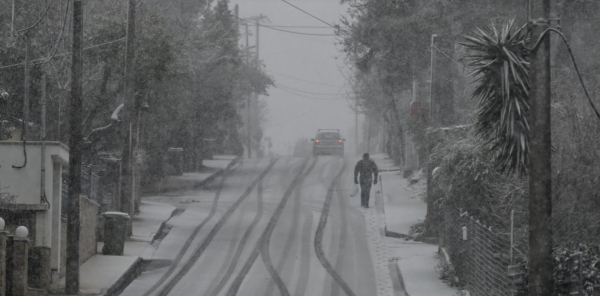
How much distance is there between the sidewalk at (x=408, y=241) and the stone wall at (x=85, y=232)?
24.5 ft

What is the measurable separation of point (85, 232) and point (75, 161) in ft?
13.1

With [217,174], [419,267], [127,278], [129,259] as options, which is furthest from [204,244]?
[217,174]

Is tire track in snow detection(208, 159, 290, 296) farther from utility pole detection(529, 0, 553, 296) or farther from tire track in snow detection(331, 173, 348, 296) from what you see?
utility pole detection(529, 0, 553, 296)

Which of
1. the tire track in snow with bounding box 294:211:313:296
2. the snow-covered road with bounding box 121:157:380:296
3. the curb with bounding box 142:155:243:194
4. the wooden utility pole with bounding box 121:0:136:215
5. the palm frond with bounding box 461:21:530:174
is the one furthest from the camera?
the curb with bounding box 142:155:243:194

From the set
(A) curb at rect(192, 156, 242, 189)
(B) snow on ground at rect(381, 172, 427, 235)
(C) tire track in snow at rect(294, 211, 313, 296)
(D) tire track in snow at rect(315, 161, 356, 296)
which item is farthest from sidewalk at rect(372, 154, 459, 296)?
(A) curb at rect(192, 156, 242, 189)

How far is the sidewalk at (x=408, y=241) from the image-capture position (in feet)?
70.1

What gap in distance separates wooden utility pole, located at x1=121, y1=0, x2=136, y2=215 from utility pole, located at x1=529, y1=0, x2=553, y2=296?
1714 centimetres

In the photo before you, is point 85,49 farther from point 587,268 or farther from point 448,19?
point 587,268

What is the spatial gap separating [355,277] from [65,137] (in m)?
13.2

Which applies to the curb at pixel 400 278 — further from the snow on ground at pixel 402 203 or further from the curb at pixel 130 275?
the curb at pixel 130 275

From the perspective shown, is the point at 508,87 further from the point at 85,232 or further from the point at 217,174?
the point at 217,174

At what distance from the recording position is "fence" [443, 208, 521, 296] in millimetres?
15312

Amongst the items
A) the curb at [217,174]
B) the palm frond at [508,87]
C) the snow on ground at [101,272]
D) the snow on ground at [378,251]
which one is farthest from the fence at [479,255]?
the curb at [217,174]

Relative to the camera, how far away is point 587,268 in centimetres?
1235
